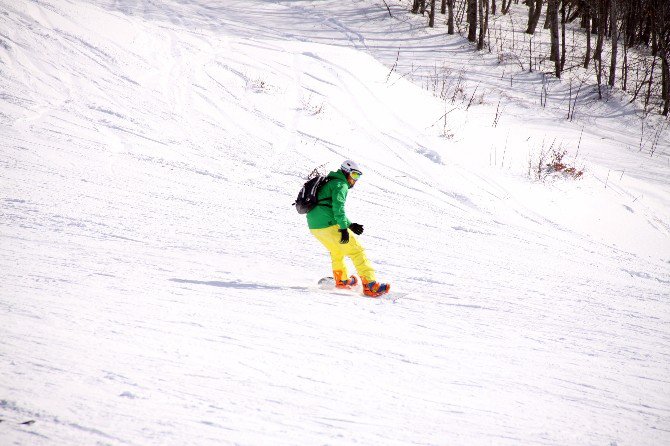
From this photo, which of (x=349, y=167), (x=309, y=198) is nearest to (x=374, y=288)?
(x=309, y=198)

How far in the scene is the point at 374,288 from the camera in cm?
539

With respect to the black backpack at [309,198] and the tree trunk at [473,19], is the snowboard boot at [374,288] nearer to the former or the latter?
the black backpack at [309,198]

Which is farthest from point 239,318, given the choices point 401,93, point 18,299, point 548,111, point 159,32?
point 548,111

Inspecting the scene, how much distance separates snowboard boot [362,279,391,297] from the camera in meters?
5.39

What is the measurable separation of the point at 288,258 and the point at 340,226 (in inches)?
58.3

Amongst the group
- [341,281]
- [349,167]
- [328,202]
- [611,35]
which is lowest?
[341,281]

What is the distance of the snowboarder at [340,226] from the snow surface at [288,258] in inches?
14.1

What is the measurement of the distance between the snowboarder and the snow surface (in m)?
0.36

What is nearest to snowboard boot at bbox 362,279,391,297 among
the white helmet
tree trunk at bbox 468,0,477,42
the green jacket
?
the green jacket

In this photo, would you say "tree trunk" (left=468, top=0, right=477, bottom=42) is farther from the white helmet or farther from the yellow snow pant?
the yellow snow pant

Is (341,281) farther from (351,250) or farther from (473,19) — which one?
(473,19)

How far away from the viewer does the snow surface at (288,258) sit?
3.16m

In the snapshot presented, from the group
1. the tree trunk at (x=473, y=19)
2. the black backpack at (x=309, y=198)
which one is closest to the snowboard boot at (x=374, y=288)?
the black backpack at (x=309, y=198)

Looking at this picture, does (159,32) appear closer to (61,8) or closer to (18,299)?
(61,8)
